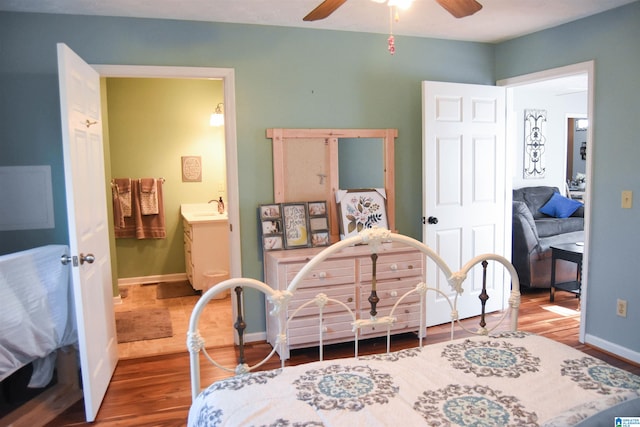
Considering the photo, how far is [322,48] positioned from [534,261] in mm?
2967

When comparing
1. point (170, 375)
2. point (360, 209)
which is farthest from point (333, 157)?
point (170, 375)

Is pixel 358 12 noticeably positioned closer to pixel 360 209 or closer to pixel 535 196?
pixel 360 209

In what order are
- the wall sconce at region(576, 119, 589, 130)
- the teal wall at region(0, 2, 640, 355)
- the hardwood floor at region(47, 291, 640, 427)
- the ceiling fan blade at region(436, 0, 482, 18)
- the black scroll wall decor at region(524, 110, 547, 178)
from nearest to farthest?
the ceiling fan blade at region(436, 0, 482, 18), the hardwood floor at region(47, 291, 640, 427), the teal wall at region(0, 2, 640, 355), the black scroll wall decor at region(524, 110, 547, 178), the wall sconce at region(576, 119, 589, 130)

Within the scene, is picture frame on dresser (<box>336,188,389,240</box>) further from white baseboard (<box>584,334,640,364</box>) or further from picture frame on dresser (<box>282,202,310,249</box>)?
white baseboard (<box>584,334,640,364</box>)

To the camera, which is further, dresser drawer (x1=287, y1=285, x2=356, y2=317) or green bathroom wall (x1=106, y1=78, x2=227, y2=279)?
green bathroom wall (x1=106, y1=78, x2=227, y2=279)

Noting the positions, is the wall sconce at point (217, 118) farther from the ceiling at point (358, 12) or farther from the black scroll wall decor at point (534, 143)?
the black scroll wall decor at point (534, 143)

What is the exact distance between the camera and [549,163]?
22.6ft

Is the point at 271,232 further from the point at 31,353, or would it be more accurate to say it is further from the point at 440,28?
the point at 440,28

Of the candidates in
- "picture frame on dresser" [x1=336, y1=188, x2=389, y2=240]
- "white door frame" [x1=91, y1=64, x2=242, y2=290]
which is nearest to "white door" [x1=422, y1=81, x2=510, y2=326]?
"picture frame on dresser" [x1=336, y1=188, x2=389, y2=240]

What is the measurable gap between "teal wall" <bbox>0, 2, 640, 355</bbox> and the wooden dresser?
1.52ft

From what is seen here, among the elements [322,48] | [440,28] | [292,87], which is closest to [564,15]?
[440,28]

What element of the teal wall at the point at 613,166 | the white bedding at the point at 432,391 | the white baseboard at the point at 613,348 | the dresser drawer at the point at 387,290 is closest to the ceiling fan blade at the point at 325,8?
the white bedding at the point at 432,391

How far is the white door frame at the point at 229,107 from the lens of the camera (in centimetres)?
339

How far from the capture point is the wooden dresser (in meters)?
3.36
